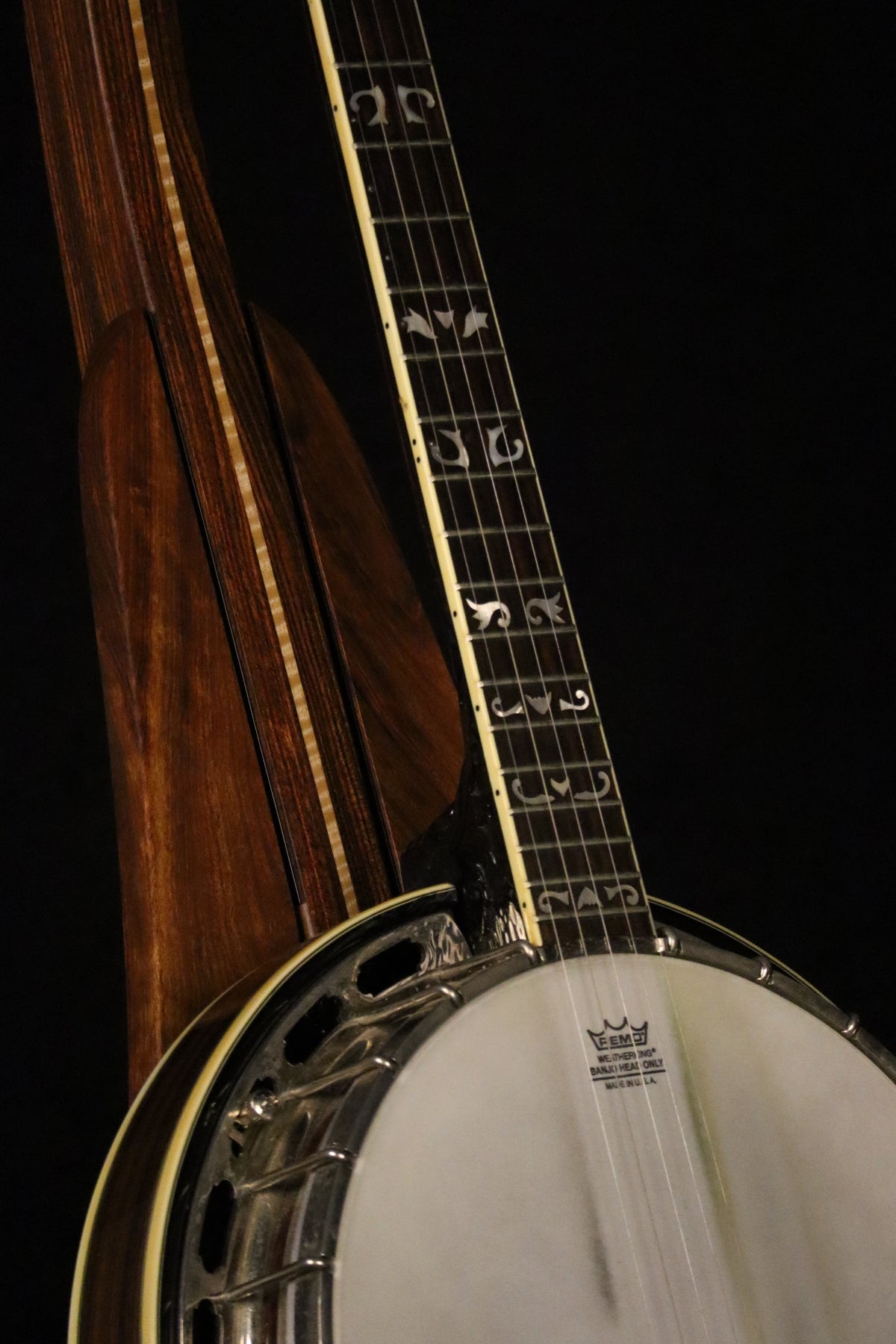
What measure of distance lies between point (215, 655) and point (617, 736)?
623 mm

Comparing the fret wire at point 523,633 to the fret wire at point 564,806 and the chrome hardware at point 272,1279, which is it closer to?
the fret wire at point 564,806

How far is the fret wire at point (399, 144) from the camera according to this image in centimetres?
85

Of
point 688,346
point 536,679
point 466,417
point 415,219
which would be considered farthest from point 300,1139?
point 688,346

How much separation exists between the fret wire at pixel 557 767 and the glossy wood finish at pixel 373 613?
141 millimetres

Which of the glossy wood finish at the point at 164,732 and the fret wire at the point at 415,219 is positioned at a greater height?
the fret wire at the point at 415,219

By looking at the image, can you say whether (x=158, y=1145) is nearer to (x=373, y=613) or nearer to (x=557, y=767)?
(x=557, y=767)

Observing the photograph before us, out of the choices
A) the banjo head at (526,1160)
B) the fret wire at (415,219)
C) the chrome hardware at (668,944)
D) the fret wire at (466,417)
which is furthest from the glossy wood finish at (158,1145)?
the fret wire at (415,219)

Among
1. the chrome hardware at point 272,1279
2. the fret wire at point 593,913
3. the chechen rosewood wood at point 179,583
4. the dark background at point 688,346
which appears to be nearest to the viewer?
the chrome hardware at point 272,1279

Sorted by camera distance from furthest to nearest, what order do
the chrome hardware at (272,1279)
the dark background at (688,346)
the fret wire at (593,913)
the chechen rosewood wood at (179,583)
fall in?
the dark background at (688,346) → the chechen rosewood wood at (179,583) → the fret wire at (593,913) → the chrome hardware at (272,1279)

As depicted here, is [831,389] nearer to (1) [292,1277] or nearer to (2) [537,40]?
Result: (2) [537,40]

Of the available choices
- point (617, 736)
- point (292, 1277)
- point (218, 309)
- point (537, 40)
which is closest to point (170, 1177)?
point (292, 1277)

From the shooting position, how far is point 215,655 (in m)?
0.86

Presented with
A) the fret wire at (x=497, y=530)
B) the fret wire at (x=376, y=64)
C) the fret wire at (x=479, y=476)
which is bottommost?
the fret wire at (x=497, y=530)

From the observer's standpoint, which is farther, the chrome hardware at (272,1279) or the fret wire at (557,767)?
the fret wire at (557,767)
